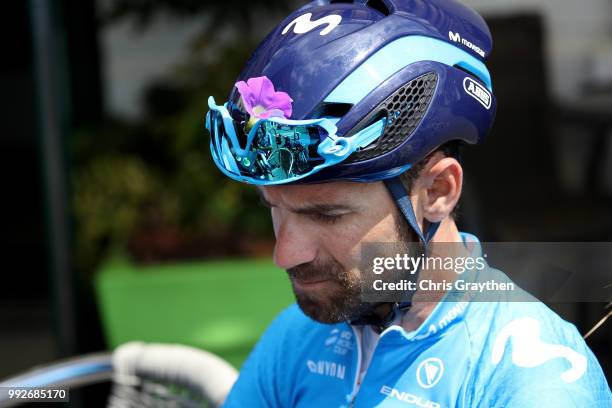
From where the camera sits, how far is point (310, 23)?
1.62m

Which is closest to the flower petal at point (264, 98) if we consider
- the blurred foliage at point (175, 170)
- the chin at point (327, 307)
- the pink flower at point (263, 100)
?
the pink flower at point (263, 100)

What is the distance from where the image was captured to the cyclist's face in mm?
1586

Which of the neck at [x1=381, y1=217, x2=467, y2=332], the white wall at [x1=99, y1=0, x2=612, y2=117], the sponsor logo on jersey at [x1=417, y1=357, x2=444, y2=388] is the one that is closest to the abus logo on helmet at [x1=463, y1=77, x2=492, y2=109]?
the neck at [x1=381, y1=217, x2=467, y2=332]

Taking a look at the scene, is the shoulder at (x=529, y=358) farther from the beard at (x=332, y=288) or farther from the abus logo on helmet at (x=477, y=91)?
the abus logo on helmet at (x=477, y=91)

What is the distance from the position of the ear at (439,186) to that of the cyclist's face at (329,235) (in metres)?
0.07

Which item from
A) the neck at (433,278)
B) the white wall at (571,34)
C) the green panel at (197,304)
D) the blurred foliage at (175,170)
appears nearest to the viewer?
the neck at (433,278)

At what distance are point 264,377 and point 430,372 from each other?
1.34ft

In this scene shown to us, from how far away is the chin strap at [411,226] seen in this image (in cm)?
159

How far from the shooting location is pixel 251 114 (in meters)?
1.56

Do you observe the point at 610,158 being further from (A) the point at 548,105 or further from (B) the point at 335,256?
(B) the point at 335,256

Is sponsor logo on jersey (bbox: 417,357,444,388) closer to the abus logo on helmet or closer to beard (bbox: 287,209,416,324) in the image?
beard (bbox: 287,209,416,324)

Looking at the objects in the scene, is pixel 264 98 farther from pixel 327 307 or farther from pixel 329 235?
pixel 327 307

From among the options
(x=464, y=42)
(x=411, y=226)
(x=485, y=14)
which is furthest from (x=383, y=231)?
(x=485, y=14)

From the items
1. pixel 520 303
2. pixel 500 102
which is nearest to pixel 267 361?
pixel 520 303
